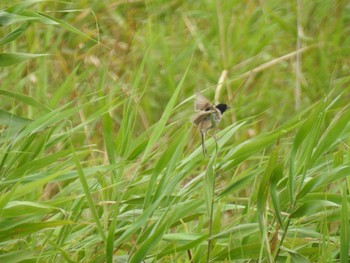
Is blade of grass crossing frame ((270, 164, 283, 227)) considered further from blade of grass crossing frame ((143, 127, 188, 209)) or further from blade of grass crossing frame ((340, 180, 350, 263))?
blade of grass crossing frame ((143, 127, 188, 209))

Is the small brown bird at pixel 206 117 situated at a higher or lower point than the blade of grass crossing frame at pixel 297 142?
higher

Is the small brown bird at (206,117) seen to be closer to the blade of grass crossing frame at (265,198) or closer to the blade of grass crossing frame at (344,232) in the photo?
the blade of grass crossing frame at (265,198)

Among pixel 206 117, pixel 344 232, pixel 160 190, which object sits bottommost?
pixel 344 232

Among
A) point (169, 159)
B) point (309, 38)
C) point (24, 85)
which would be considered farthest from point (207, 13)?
point (169, 159)

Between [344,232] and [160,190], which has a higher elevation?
[160,190]

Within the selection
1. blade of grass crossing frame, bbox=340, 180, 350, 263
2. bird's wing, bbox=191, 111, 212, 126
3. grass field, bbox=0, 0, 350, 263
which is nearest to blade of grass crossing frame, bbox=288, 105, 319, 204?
grass field, bbox=0, 0, 350, 263

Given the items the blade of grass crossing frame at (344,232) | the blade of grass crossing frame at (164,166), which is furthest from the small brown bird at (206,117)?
the blade of grass crossing frame at (344,232)

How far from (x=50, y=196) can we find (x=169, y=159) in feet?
2.94

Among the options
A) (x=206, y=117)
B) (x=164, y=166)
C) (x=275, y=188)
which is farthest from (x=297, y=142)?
(x=164, y=166)

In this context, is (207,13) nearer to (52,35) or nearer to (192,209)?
(52,35)

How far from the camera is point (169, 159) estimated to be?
129 inches

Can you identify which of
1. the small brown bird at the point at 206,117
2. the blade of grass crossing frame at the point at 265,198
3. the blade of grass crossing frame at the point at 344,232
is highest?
the small brown bird at the point at 206,117

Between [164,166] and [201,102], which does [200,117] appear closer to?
[201,102]

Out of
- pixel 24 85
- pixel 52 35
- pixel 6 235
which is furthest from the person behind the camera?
pixel 52 35
